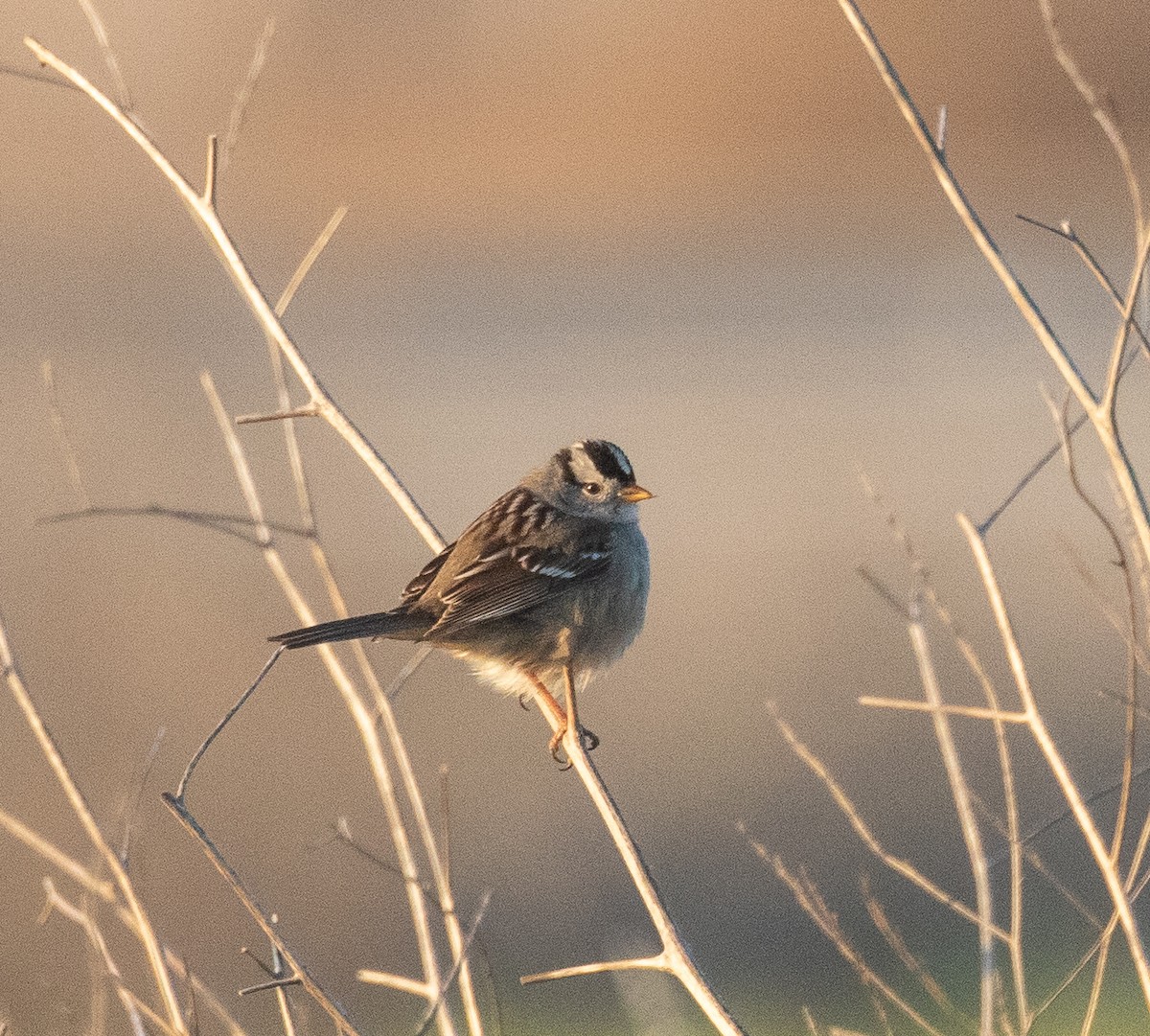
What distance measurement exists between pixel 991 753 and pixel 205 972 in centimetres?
460

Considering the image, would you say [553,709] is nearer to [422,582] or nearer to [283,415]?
[422,582]

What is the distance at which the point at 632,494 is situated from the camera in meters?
5.70

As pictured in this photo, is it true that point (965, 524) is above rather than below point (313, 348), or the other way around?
above

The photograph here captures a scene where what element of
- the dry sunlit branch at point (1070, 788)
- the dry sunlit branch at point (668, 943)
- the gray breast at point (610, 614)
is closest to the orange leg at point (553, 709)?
the gray breast at point (610, 614)

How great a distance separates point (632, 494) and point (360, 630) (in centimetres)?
138

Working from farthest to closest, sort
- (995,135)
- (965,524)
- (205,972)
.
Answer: (995,135), (205,972), (965,524)

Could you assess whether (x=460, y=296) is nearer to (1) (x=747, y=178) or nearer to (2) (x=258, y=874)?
(1) (x=747, y=178)

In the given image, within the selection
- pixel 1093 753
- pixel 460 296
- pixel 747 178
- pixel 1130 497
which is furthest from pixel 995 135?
pixel 1130 497

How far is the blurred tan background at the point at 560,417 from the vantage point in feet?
29.5

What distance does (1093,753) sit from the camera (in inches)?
389

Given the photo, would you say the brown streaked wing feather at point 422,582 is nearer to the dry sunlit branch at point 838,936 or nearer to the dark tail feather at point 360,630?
the dark tail feather at point 360,630

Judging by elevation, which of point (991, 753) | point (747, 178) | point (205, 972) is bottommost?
point (205, 972)

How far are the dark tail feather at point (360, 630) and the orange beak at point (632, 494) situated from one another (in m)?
0.97

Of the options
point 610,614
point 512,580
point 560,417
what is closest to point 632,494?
point 610,614
